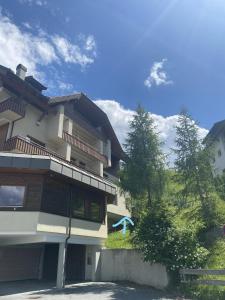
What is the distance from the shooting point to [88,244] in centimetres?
1850

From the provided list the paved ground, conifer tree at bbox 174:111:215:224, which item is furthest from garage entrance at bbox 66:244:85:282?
conifer tree at bbox 174:111:215:224

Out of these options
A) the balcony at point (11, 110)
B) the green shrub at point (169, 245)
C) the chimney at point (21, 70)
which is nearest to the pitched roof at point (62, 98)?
the chimney at point (21, 70)

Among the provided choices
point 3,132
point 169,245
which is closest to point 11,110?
point 3,132

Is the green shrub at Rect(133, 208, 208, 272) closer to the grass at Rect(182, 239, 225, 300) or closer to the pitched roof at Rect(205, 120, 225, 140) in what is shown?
the grass at Rect(182, 239, 225, 300)

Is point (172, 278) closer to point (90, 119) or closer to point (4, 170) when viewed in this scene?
point (4, 170)

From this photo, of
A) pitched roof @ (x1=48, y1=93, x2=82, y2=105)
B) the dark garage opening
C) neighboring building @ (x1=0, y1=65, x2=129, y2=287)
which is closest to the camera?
neighboring building @ (x1=0, y1=65, x2=129, y2=287)

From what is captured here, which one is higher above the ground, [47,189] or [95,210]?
[47,189]

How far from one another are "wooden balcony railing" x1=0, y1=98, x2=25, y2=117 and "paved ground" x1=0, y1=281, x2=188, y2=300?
37.2 ft

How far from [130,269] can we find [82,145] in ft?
43.5

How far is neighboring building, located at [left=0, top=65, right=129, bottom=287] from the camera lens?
14.9m

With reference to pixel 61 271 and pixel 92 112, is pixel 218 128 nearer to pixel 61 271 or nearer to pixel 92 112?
pixel 92 112

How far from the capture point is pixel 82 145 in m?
26.9

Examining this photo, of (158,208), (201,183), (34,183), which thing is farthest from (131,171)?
(34,183)

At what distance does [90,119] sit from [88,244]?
53.2 ft
